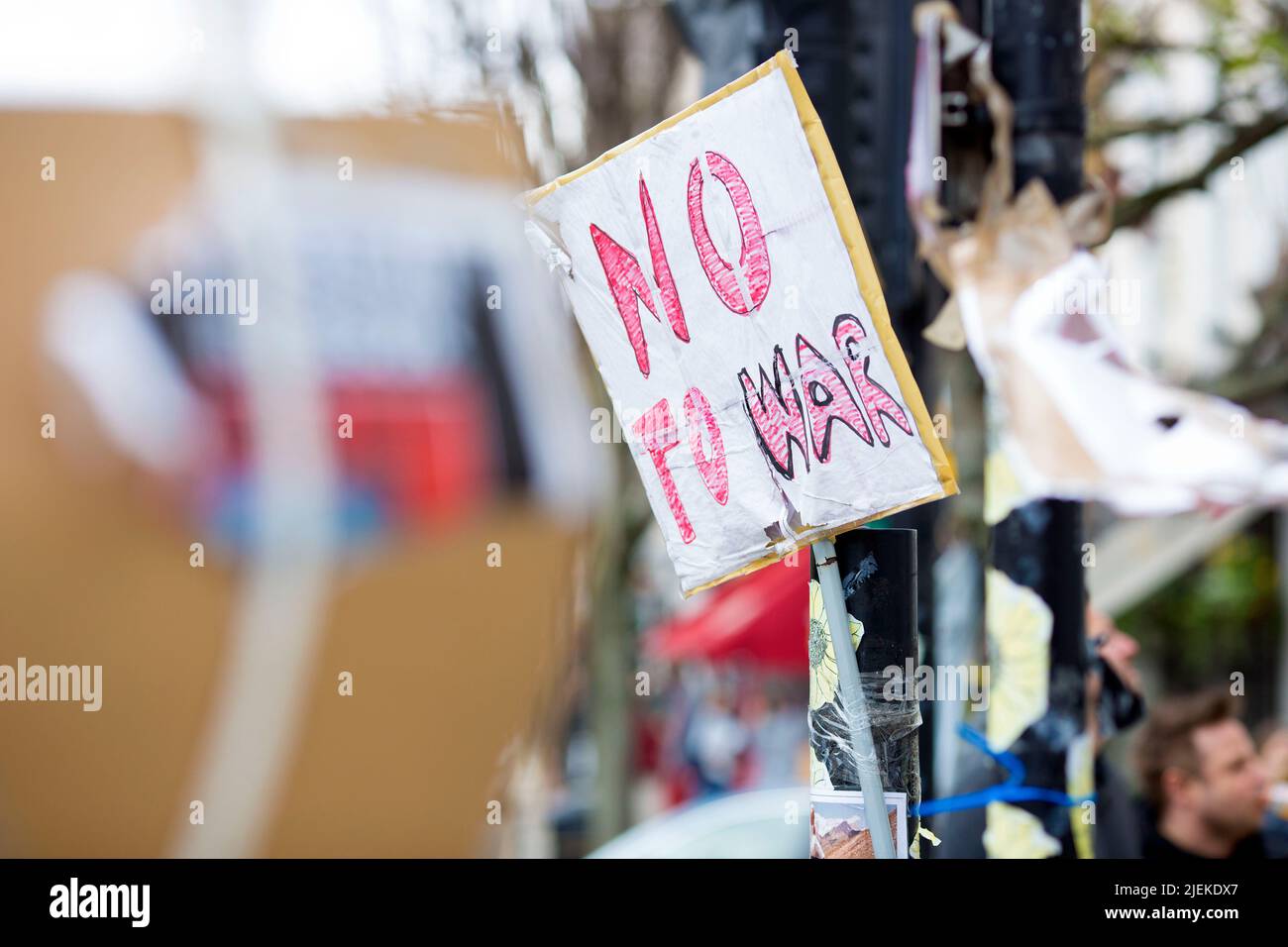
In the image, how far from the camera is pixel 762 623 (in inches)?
271

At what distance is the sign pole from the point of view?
245cm

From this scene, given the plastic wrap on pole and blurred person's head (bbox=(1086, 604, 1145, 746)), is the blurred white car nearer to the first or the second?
blurred person's head (bbox=(1086, 604, 1145, 746))

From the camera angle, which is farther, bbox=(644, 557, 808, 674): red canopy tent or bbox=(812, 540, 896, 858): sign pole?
bbox=(644, 557, 808, 674): red canopy tent

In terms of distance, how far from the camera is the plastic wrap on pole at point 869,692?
2525 millimetres

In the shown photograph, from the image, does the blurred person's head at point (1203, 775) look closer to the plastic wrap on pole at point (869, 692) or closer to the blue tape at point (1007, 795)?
the blue tape at point (1007, 795)

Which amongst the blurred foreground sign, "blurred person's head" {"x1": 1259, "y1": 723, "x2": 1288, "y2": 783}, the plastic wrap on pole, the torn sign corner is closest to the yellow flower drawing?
the plastic wrap on pole

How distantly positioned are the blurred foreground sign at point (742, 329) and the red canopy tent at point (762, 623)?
13.3ft

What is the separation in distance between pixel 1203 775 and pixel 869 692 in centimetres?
157

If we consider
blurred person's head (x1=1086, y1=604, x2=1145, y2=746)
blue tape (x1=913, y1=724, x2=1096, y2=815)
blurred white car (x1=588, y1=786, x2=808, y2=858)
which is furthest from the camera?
blurred white car (x1=588, y1=786, x2=808, y2=858)

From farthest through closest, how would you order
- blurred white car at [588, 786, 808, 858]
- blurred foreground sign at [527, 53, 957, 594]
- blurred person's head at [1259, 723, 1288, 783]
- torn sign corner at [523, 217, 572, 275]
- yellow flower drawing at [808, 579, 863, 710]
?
1. blurred person's head at [1259, 723, 1288, 783]
2. blurred white car at [588, 786, 808, 858]
3. torn sign corner at [523, 217, 572, 275]
4. yellow flower drawing at [808, 579, 863, 710]
5. blurred foreground sign at [527, 53, 957, 594]

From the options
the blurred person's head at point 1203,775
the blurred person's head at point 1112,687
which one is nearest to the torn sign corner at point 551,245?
the blurred person's head at point 1112,687

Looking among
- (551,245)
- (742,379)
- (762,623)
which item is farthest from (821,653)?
(762,623)

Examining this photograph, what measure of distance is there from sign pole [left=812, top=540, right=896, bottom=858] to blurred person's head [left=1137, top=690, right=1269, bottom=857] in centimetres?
144

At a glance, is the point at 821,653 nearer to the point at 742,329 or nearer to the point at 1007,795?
the point at 742,329
